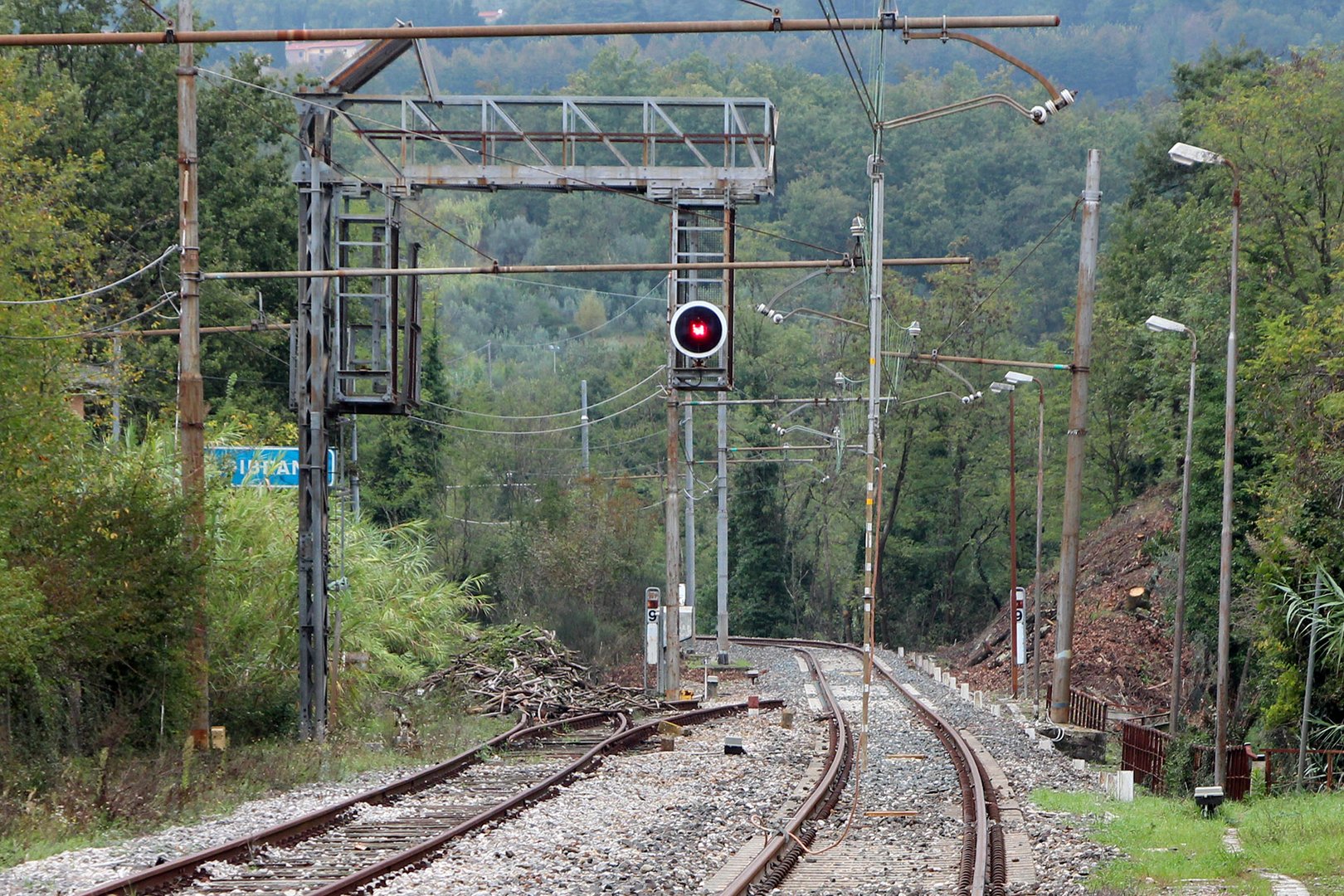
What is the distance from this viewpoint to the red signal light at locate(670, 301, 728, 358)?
16.7 m

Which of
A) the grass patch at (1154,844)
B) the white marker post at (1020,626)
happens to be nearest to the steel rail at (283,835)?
the grass patch at (1154,844)

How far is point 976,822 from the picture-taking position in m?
16.4

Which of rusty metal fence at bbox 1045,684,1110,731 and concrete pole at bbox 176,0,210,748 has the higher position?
concrete pole at bbox 176,0,210,748

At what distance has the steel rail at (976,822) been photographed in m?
12.9

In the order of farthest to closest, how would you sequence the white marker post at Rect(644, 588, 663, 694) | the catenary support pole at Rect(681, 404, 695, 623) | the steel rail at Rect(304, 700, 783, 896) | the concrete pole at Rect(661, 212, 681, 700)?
the catenary support pole at Rect(681, 404, 695, 623) → the white marker post at Rect(644, 588, 663, 694) → the concrete pole at Rect(661, 212, 681, 700) → the steel rail at Rect(304, 700, 783, 896)

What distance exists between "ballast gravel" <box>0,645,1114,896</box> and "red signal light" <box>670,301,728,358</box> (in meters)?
5.03

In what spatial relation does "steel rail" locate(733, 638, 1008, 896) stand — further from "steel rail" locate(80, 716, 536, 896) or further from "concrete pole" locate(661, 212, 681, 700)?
"steel rail" locate(80, 716, 536, 896)

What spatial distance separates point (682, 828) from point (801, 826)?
1.30 meters

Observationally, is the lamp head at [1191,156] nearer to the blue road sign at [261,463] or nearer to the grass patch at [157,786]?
the grass patch at [157,786]

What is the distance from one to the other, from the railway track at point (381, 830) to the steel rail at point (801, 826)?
9.34ft

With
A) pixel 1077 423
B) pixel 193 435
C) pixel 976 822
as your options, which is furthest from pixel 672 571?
pixel 976 822

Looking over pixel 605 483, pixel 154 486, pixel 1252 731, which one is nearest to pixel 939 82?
pixel 605 483

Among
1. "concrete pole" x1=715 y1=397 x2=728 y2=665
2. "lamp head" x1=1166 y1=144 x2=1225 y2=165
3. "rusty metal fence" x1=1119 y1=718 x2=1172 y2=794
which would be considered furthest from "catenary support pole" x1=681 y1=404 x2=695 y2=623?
"lamp head" x1=1166 y1=144 x2=1225 y2=165

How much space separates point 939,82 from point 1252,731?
5225 inches
